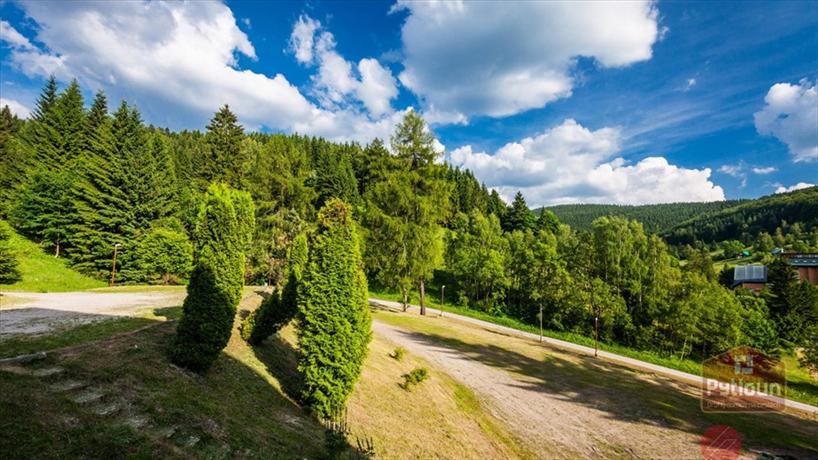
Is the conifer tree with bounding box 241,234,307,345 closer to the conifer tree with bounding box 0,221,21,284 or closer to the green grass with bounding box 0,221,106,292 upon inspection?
the green grass with bounding box 0,221,106,292

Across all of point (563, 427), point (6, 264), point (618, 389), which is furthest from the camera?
point (6, 264)

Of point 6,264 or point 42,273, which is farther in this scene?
point 42,273

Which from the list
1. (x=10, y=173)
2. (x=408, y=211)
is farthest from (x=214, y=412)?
(x=10, y=173)

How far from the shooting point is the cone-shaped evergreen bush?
8.45 m

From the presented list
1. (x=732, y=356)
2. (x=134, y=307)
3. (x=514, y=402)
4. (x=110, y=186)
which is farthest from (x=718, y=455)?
(x=110, y=186)

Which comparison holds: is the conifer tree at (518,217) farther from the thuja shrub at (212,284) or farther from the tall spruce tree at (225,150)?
the thuja shrub at (212,284)

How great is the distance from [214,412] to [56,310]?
8984 millimetres

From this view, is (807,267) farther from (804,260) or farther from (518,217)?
(518,217)

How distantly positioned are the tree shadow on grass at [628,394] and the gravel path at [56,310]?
1440 cm

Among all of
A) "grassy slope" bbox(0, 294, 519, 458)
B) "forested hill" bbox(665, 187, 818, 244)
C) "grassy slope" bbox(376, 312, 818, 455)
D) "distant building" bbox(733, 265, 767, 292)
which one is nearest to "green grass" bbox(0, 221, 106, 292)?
"grassy slope" bbox(0, 294, 519, 458)

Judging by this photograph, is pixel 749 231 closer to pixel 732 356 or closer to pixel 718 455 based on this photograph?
pixel 732 356

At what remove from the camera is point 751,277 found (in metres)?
65.5

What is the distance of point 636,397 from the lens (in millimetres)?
15492

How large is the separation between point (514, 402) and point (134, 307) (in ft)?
49.3
